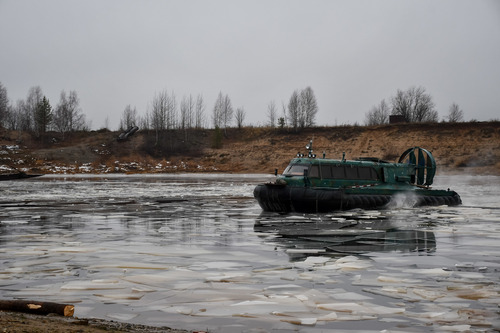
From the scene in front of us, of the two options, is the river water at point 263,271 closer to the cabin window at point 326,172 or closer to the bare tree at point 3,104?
the cabin window at point 326,172

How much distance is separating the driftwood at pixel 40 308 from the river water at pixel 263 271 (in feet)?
0.75

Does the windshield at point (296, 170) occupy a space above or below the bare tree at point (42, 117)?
below

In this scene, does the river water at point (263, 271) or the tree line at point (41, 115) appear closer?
the river water at point (263, 271)

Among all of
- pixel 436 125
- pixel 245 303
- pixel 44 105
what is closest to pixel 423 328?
pixel 245 303

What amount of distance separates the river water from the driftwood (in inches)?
9.1

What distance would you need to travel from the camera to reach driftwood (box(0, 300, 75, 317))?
478 cm

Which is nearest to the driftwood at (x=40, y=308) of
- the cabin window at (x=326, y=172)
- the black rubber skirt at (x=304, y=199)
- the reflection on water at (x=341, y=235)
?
the reflection on water at (x=341, y=235)

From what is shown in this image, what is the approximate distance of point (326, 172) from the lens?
55.4 ft

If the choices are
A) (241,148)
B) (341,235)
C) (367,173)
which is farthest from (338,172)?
(241,148)

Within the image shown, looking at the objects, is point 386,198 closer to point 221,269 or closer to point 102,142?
point 221,269

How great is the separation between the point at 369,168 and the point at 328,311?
13.2 m

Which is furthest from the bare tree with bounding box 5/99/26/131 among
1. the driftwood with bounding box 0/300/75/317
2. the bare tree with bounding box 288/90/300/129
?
the driftwood with bounding box 0/300/75/317

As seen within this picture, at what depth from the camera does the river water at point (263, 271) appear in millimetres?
4988

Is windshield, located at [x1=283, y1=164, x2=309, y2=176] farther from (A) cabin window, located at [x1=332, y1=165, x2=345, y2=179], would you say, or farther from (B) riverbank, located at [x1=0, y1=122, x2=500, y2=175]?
(B) riverbank, located at [x1=0, y1=122, x2=500, y2=175]
